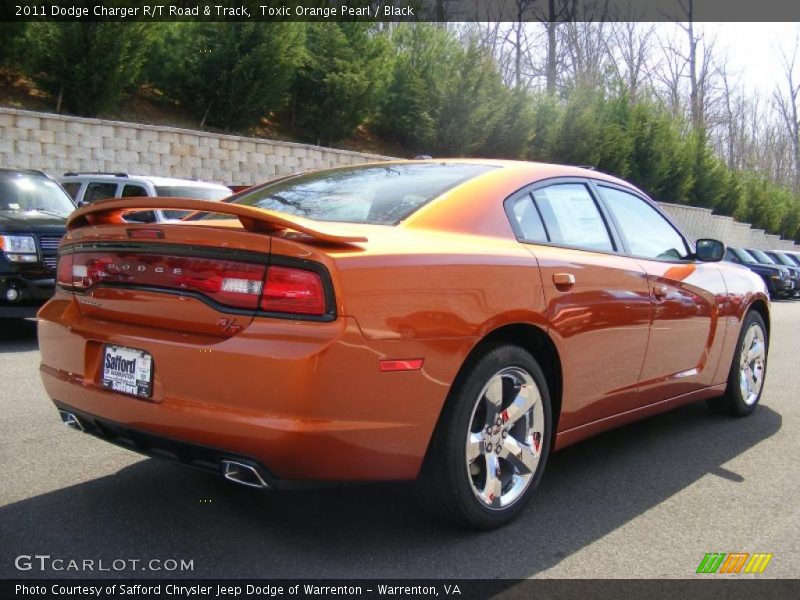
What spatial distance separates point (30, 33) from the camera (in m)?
16.5

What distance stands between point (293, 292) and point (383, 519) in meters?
1.17

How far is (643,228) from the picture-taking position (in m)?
4.63

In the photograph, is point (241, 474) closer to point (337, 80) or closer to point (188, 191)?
point (188, 191)

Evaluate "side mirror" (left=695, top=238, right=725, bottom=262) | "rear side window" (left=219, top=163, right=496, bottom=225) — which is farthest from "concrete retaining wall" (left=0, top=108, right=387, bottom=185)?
"side mirror" (left=695, top=238, right=725, bottom=262)

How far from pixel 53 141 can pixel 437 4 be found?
20.1 m

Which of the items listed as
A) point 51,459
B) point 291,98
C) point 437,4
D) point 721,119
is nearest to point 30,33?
point 291,98

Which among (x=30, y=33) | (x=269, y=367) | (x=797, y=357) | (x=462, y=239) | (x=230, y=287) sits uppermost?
(x=30, y=33)

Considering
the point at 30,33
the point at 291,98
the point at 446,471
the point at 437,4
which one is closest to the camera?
the point at 446,471

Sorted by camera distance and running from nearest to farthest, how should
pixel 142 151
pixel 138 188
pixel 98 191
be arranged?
pixel 138 188 → pixel 98 191 → pixel 142 151

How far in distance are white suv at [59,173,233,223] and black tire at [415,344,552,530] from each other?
A: 6.94 meters

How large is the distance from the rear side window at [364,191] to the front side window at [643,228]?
37.6 inches

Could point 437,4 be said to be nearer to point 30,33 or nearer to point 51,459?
point 30,33

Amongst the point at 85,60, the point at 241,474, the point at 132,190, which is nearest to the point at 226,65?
the point at 85,60

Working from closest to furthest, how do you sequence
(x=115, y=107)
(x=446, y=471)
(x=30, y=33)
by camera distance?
1. (x=446, y=471)
2. (x=30, y=33)
3. (x=115, y=107)
